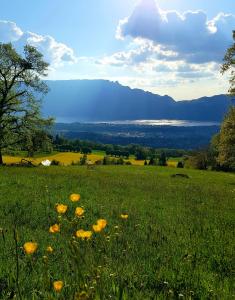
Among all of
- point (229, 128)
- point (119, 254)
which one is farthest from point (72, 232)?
point (229, 128)

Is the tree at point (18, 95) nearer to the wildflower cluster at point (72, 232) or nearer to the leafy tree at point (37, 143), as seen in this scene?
the leafy tree at point (37, 143)

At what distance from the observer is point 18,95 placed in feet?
170

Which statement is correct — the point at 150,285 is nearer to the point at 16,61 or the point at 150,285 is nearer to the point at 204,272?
the point at 204,272

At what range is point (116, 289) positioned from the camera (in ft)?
17.3

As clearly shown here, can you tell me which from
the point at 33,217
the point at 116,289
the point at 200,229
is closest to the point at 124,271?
the point at 116,289

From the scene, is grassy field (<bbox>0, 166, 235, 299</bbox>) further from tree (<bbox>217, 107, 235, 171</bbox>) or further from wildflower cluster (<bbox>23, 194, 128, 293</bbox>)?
tree (<bbox>217, 107, 235, 171</bbox>)

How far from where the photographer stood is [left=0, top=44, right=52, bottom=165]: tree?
162ft

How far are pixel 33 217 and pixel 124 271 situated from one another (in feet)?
17.6

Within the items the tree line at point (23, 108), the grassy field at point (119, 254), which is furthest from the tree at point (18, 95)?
the grassy field at point (119, 254)

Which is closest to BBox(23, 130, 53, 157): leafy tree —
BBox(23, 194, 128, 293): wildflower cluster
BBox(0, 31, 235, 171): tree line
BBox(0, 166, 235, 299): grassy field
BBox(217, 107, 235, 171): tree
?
BBox(0, 31, 235, 171): tree line

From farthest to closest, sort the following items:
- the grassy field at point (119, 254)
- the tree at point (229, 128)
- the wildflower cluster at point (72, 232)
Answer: the tree at point (229, 128) < the grassy field at point (119, 254) < the wildflower cluster at point (72, 232)

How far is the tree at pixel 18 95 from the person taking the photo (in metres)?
49.4

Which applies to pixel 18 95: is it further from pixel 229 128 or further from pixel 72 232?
pixel 72 232

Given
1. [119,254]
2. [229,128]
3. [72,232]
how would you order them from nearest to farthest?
1. [119,254]
2. [72,232]
3. [229,128]
